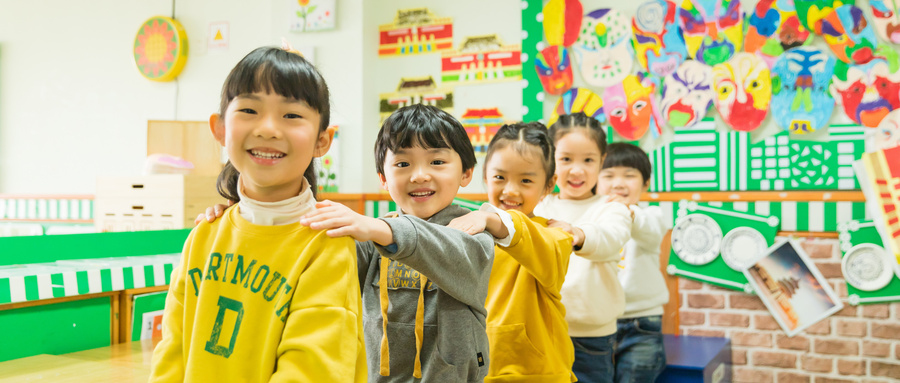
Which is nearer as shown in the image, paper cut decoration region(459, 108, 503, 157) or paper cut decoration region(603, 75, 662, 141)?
paper cut decoration region(603, 75, 662, 141)

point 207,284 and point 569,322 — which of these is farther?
point 569,322

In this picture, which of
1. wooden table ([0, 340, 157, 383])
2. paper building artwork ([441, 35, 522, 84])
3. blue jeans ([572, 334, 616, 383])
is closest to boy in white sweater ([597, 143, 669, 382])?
blue jeans ([572, 334, 616, 383])

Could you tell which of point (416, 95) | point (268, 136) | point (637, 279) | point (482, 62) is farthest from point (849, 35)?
point (268, 136)

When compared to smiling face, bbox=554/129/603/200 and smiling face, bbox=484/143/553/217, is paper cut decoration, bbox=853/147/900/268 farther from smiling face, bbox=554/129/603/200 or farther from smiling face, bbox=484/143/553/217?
smiling face, bbox=484/143/553/217

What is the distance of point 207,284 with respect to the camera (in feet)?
3.22

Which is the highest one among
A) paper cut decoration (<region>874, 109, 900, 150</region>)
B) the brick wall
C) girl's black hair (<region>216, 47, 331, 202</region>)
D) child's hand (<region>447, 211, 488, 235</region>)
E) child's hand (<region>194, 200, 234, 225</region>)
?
paper cut decoration (<region>874, 109, 900, 150</region>)

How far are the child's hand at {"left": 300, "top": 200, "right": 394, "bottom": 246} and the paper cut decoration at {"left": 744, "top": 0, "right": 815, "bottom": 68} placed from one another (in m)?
2.63

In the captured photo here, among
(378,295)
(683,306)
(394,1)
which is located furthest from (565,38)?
(378,295)

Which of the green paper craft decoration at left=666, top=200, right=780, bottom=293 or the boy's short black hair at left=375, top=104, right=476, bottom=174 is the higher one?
the boy's short black hair at left=375, top=104, right=476, bottom=174

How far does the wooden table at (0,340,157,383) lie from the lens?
58.7 inches

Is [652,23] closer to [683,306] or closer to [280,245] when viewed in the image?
[683,306]

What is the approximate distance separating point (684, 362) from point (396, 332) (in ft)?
5.41

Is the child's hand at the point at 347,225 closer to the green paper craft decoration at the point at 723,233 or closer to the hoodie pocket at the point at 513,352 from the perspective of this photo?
the hoodie pocket at the point at 513,352

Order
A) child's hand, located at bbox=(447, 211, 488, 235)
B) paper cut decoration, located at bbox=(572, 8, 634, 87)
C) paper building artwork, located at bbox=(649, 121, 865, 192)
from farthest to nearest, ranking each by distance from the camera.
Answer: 1. paper cut decoration, located at bbox=(572, 8, 634, 87)
2. paper building artwork, located at bbox=(649, 121, 865, 192)
3. child's hand, located at bbox=(447, 211, 488, 235)
